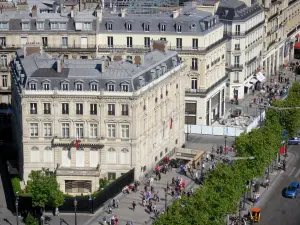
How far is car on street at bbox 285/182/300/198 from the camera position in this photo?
15212 cm

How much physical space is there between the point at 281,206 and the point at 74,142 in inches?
1228

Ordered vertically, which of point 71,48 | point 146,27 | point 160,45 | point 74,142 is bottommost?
point 74,142

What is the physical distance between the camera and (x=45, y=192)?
140 metres

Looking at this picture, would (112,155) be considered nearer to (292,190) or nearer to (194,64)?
(292,190)

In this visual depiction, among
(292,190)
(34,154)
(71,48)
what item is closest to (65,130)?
(34,154)

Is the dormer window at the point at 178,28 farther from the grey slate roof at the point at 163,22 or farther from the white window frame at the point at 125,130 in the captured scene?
the white window frame at the point at 125,130

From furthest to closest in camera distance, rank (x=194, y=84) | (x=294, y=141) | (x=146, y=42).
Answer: (x=194, y=84) → (x=146, y=42) → (x=294, y=141)

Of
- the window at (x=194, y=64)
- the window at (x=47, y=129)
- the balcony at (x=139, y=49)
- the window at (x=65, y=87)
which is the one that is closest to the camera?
the window at (x=65, y=87)

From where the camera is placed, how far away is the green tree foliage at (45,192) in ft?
457

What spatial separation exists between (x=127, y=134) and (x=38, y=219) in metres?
19.4

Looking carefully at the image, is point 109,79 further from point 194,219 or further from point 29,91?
point 194,219

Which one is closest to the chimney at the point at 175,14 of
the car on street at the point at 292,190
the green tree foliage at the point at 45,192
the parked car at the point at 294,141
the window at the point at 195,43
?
the window at the point at 195,43

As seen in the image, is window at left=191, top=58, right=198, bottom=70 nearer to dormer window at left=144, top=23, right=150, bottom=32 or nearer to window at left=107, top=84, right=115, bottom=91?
dormer window at left=144, top=23, right=150, bottom=32

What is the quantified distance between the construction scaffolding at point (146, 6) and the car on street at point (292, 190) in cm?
4917
